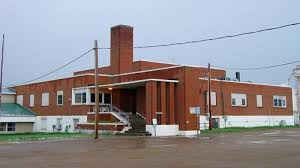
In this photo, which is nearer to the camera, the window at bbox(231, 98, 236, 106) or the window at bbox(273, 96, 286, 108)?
the window at bbox(231, 98, 236, 106)

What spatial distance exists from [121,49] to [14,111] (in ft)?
65.5

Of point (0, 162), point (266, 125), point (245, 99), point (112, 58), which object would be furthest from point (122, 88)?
point (0, 162)

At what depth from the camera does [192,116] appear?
140ft

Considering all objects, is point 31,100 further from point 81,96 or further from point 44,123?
point 81,96

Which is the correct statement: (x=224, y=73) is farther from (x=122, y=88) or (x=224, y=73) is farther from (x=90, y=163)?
(x=90, y=163)

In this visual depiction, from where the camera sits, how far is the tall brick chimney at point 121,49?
50750mm

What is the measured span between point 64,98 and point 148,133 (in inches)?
664

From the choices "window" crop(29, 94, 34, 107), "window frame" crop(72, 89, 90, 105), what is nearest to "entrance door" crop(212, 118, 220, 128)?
"window frame" crop(72, 89, 90, 105)

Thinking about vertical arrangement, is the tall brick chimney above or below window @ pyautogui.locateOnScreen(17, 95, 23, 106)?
above

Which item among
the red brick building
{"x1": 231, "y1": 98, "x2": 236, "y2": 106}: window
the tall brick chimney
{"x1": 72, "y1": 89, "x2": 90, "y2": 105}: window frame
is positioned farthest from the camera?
{"x1": 231, "y1": 98, "x2": 236, "y2": 106}: window

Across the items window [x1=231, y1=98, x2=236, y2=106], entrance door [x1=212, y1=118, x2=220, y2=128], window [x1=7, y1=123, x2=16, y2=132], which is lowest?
window [x1=7, y1=123, x2=16, y2=132]

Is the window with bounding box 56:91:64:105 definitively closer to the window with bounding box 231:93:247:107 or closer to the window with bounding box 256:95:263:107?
the window with bounding box 231:93:247:107

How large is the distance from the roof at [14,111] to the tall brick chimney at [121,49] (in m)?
16.5

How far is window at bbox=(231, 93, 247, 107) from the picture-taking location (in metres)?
56.7
